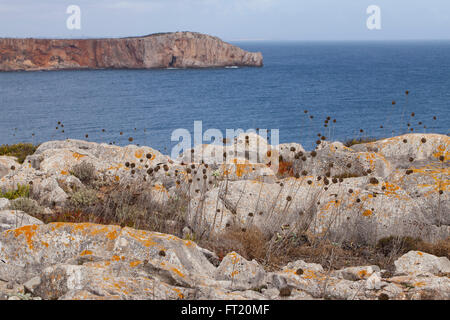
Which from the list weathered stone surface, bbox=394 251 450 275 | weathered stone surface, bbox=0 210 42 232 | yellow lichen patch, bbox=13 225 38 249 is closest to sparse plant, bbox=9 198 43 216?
weathered stone surface, bbox=0 210 42 232

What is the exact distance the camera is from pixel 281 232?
8.55m

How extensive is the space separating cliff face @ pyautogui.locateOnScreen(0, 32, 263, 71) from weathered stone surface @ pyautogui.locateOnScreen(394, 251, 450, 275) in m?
142

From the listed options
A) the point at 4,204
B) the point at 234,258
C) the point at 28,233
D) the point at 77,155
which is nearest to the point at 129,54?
the point at 77,155

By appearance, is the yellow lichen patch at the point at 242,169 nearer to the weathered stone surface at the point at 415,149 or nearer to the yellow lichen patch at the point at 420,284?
the weathered stone surface at the point at 415,149

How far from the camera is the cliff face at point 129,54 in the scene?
135875 millimetres

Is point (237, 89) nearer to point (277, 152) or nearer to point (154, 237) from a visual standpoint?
point (277, 152)

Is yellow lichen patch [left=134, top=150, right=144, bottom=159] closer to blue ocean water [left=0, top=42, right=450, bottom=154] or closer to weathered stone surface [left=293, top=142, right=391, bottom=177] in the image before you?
weathered stone surface [left=293, top=142, right=391, bottom=177]

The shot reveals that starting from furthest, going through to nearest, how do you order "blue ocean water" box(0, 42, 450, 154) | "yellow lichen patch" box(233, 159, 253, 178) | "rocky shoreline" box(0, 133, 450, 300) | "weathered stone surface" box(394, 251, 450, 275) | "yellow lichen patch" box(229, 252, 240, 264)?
"blue ocean water" box(0, 42, 450, 154)
"yellow lichen patch" box(233, 159, 253, 178)
"weathered stone surface" box(394, 251, 450, 275)
"yellow lichen patch" box(229, 252, 240, 264)
"rocky shoreline" box(0, 133, 450, 300)

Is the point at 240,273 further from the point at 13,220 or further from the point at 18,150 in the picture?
the point at 18,150

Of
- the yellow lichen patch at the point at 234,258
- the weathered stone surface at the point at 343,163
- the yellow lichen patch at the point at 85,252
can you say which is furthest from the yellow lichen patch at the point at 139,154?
the yellow lichen patch at the point at 234,258

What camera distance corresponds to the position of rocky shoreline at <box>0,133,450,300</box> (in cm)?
533

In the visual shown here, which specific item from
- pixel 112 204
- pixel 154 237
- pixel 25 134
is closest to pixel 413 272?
pixel 154 237

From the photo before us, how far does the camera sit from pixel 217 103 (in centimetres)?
8094

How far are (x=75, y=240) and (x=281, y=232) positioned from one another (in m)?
3.89
